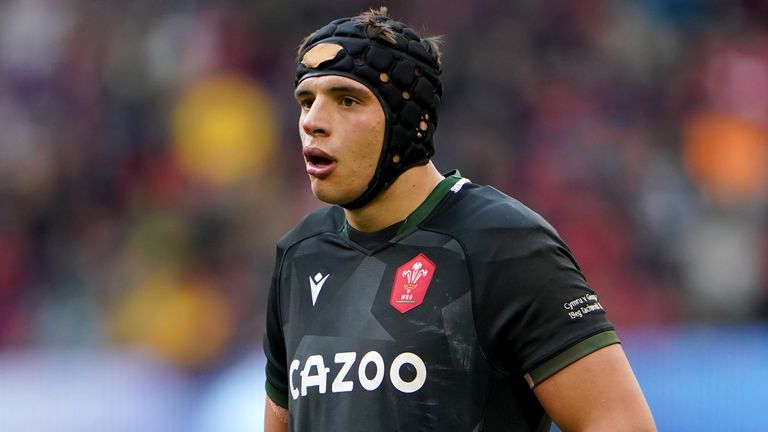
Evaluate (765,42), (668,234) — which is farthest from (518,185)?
(765,42)

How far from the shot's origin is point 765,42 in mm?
10828

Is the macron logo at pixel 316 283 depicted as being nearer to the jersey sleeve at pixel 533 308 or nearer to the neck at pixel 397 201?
the neck at pixel 397 201

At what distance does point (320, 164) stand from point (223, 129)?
7760mm

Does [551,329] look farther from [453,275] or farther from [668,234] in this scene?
[668,234]

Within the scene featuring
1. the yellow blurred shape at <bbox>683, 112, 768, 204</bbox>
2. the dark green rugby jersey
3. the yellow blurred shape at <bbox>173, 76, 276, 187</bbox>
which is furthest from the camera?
the yellow blurred shape at <bbox>173, 76, 276, 187</bbox>

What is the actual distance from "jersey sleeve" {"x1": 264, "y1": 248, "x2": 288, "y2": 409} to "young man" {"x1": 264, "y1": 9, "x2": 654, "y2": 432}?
2.3 inches

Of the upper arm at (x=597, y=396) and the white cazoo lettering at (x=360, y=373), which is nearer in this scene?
the upper arm at (x=597, y=396)

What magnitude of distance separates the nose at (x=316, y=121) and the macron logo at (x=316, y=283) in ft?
1.45

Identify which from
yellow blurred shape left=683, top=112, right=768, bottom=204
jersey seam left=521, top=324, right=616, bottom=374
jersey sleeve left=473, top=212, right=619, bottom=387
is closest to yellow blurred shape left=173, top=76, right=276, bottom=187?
yellow blurred shape left=683, top=112, right=768, bottom=204

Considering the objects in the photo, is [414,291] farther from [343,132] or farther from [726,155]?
[726,155]

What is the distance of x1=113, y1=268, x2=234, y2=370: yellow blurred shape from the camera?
9.75m

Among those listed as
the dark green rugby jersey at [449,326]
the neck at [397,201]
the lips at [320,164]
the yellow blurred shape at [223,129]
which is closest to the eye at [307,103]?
the lips at [320,164]

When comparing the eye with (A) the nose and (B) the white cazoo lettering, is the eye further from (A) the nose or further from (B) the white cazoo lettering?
(B) the white cazoo lettering

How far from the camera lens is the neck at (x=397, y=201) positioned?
11.8 ft
